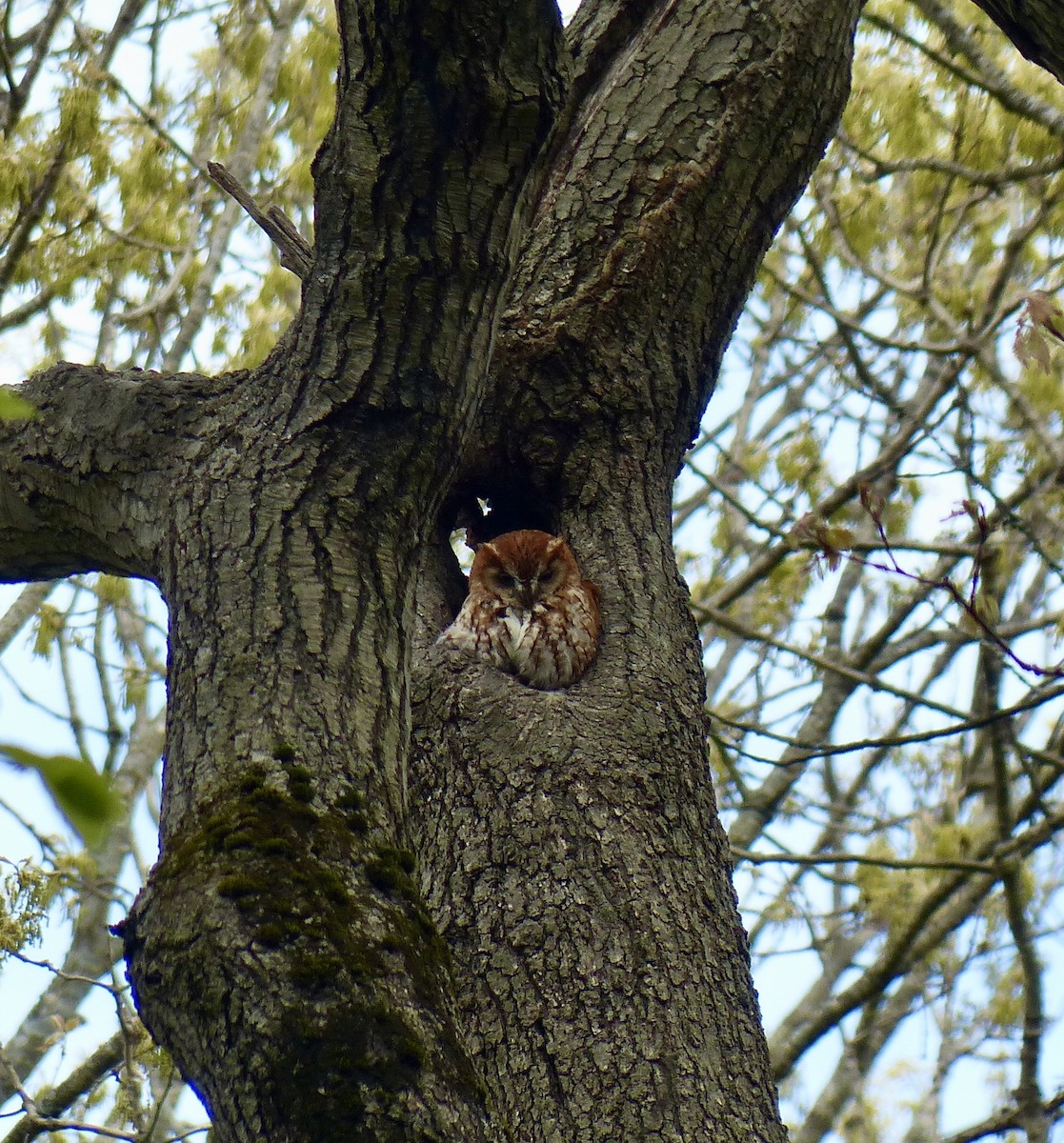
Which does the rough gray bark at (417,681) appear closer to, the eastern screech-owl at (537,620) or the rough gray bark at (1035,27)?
the eastern screech-owl at (537,620)

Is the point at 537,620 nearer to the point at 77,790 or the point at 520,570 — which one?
the point at 520,570

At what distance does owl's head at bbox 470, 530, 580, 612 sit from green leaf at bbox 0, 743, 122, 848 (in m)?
3.24

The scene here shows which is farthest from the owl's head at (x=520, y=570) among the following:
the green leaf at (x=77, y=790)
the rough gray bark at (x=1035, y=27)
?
the green leaf at (x=77, y=790)

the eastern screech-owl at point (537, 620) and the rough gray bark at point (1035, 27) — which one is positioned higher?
the eastern screech-owl at point (537, 620)

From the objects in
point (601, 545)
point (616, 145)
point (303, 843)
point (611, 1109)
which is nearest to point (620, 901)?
point (611, 1109)

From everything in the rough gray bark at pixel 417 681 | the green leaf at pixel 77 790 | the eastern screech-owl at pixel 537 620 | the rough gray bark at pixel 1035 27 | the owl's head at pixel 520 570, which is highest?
the owl's head at pixel 520 570

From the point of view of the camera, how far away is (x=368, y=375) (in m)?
2.11

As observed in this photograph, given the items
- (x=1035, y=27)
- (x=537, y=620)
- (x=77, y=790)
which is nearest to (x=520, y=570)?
(x=537, y=620)

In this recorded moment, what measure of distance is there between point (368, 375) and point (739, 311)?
1.86m

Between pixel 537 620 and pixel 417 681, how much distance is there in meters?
1.19

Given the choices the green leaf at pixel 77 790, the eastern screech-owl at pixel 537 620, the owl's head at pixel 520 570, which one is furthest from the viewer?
the owl's head at pixel 520 570

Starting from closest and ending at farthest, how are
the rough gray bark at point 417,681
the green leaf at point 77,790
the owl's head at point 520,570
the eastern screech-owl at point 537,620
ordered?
the green leaf at point 77,790, the rough gray bark at point 417,681, the eastern screech-owl at point 537,620, the owl's head at point 520,570

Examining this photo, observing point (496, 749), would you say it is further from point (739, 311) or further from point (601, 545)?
point (739, 311)

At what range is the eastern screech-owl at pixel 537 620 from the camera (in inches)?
152
